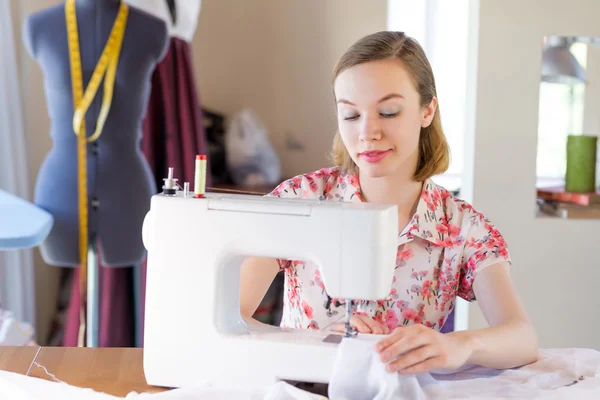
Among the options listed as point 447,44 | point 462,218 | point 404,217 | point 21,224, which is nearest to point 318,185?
point 404,217

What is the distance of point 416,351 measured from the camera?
123cm

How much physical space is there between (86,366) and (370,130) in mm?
670

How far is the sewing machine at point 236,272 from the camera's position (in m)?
1.25

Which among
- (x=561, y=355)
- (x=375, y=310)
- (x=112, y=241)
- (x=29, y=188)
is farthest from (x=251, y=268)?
(x=29, y=188)

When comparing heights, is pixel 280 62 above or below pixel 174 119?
above

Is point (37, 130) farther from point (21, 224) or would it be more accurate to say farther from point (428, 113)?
point (428, 113)

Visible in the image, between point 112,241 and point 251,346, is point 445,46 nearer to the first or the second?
point 112,241

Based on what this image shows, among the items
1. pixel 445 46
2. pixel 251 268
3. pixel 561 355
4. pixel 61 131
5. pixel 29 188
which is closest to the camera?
pixel 561 355

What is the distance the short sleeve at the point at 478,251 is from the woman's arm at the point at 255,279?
15.9 inches

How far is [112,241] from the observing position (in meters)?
2.68

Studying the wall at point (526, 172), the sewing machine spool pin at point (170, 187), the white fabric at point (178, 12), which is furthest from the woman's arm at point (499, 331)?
the white fabric at point (178, 12)

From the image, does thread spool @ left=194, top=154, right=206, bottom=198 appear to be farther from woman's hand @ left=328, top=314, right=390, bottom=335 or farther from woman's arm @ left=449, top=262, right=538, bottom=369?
woman's arm @ left=449, top=262, right=538, bottom=369

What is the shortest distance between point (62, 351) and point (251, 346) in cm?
41

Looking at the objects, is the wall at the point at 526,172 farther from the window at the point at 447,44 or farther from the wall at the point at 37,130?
the wall at the point at 37,130
